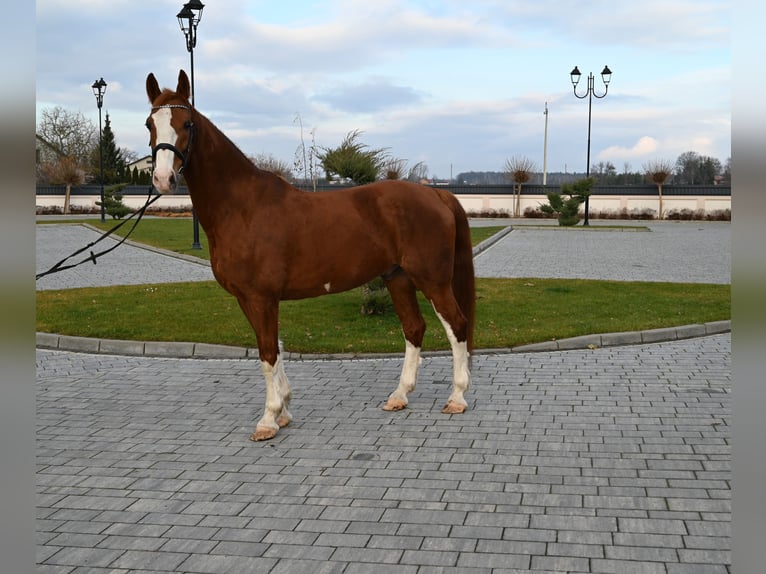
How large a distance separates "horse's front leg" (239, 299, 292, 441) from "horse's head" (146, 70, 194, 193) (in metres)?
1.15

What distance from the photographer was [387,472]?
16.5 feet

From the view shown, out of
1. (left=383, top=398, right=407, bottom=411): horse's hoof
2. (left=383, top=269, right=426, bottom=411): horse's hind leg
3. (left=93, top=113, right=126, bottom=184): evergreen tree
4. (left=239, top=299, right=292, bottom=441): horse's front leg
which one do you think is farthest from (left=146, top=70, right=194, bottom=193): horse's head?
(left=93, top=113, right=126, bottom=184): evergreen tree

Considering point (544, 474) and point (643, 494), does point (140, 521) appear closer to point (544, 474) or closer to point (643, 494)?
point (544, 474)

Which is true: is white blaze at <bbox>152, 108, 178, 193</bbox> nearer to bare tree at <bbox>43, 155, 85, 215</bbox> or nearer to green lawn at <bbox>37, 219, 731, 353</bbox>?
green lawn at <bbox>37, 219, 731, 353</bbox>

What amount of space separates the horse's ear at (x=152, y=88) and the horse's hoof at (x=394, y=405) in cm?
319

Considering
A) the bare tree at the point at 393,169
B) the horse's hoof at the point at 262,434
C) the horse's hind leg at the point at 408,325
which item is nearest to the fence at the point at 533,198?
the bare tree at the point at 393,169

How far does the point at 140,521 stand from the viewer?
429cm

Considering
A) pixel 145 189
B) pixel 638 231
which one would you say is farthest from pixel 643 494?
pixel 145 189

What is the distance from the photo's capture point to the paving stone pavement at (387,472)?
383cm

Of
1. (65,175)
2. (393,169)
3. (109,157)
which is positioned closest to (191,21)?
(393,169)

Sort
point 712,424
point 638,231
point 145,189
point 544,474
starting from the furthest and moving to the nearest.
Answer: point 145,189 < point 638,231 < point 712,424 < point 544,474

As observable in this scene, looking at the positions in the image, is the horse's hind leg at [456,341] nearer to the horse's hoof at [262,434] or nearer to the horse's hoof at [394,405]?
the horse's hoof at [394,405]

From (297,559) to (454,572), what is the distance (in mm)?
801

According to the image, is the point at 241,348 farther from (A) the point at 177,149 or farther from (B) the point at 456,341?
(A) the point at 177,149
